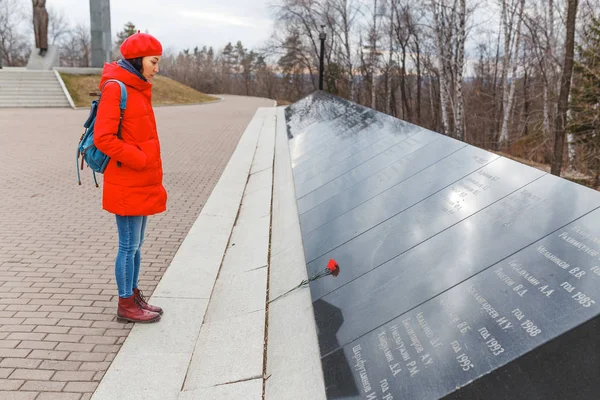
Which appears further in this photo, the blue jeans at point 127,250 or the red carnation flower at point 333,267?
the red carnation flower at point 333,267

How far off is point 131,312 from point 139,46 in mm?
1871

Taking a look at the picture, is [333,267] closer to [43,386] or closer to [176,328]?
[176,328]

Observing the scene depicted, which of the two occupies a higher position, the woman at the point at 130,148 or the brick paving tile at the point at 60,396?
the woman at the point at 130,148

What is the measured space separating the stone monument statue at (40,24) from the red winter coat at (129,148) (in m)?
28.3

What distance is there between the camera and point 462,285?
9.37ft

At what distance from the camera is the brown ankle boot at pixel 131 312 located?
12.2ft

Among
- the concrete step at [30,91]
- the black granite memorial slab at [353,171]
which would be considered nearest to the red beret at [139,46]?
the black granite memorial slab at [353,171]

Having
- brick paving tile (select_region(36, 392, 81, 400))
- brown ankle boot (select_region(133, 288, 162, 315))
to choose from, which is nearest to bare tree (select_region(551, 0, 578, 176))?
brown ankle boot (select_region(133, 288, 162, 315))

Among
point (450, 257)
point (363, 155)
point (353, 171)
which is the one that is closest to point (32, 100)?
point (363, 155)

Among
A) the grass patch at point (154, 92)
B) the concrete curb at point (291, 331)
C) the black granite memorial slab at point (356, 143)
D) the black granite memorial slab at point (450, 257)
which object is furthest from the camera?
the grass patch at point (154, 92)

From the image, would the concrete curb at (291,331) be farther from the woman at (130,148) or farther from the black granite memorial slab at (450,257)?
the woman at (130,148)

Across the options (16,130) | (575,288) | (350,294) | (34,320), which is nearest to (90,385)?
(34,320)

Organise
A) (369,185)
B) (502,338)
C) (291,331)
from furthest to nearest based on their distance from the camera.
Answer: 1. (369,185)
2. (291,331)
3. (502,338)

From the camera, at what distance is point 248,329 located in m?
3.63
